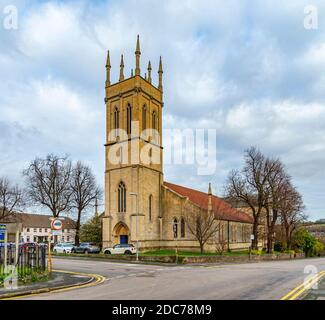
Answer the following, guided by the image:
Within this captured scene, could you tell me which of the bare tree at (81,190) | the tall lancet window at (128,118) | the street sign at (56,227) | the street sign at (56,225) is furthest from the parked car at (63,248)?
the street sign at (56,225)

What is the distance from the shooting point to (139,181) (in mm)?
41062

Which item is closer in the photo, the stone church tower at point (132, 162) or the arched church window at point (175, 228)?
the stone church tower at point (132, 162)

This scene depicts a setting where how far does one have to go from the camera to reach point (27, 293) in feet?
42.4

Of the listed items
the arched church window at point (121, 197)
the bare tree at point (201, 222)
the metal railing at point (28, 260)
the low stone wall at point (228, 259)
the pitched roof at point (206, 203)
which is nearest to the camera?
the metal railing at point (28, 260)

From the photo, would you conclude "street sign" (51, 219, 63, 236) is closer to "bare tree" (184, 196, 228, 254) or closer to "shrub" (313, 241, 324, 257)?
"bare tree" (184, 196, 228, 254)

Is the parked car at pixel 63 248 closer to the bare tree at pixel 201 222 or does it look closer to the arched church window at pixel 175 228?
the arched church window at pixel 175 228

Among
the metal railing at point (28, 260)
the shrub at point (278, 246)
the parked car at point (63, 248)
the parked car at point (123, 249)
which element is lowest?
the shrub at point (278, 246)

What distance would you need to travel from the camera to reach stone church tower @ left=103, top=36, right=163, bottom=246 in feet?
135

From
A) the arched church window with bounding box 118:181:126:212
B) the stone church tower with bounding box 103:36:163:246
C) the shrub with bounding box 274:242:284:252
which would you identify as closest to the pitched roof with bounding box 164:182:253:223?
the stone church tower with bounding box 103:36:163:246

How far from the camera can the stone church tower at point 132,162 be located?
4122 centimetres

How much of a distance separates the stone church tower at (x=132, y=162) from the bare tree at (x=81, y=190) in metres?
10.9

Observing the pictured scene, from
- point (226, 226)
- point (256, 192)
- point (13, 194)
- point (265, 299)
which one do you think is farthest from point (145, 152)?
point (265, 299)

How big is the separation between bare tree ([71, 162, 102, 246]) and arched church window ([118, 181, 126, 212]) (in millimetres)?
12510
